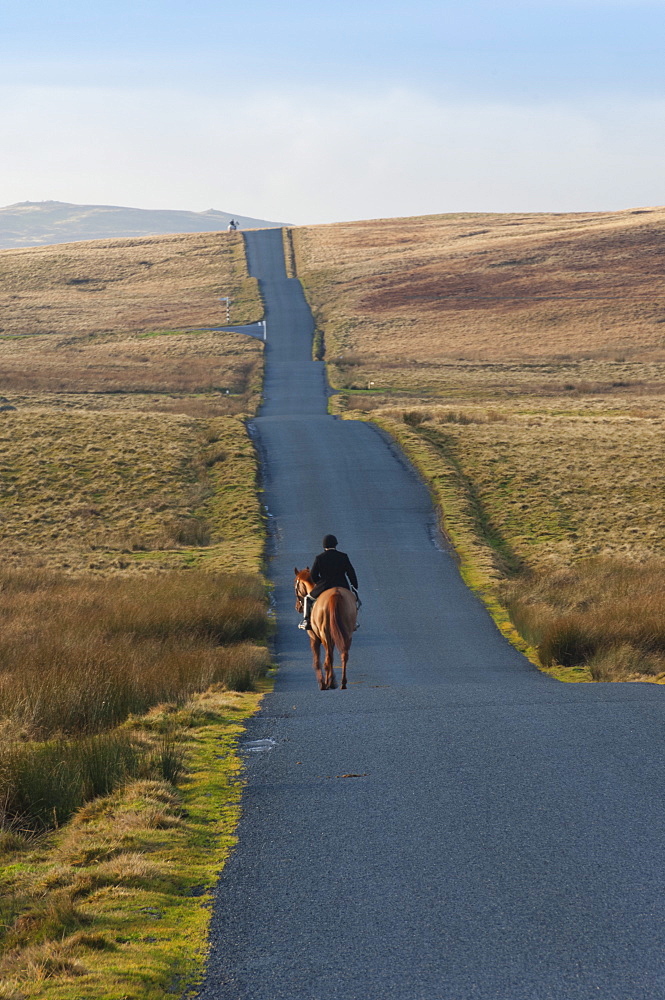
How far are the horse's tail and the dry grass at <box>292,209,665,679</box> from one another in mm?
3797

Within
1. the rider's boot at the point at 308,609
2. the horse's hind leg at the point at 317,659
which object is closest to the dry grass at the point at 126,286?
→ the rider's boot at the point at 308,609

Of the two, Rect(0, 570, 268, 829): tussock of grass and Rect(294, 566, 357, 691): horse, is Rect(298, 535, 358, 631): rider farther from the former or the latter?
Rect(0, 570, 268, 829): tussock of grass

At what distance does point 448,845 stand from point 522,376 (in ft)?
186

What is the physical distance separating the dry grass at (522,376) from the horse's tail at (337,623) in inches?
149

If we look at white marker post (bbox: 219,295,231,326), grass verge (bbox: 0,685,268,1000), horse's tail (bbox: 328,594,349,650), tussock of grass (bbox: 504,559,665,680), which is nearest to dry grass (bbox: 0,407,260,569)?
tussock of grass (bbox: 504,559,665,680)

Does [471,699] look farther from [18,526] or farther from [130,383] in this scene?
[130,383]

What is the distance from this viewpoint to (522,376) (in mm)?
61281

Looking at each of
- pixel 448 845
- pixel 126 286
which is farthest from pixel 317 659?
pixel 126 286

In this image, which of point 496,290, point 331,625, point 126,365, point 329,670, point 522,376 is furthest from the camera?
point 496,290

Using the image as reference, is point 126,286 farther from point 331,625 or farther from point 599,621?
point 331,625

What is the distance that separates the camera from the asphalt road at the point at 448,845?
497 cm

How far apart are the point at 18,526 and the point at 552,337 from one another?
54105 mm

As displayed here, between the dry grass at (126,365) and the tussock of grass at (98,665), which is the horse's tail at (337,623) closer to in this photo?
the tussock of grass at (98,665)

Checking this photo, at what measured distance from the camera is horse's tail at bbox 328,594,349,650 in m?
13.1
